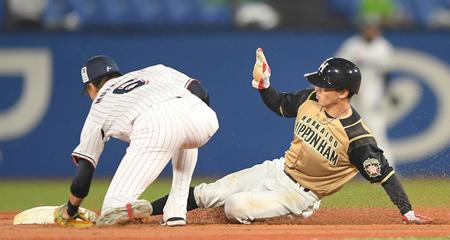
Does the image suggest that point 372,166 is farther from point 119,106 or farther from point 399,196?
point 119,106

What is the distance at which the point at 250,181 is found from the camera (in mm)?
7992

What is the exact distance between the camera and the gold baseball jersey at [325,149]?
23.9ft

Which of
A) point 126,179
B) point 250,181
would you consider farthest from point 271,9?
point 126,179

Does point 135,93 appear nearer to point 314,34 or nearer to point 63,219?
point 63,219

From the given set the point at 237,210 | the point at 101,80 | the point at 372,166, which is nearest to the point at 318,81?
the point at 372,166

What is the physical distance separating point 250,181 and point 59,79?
6097 mm

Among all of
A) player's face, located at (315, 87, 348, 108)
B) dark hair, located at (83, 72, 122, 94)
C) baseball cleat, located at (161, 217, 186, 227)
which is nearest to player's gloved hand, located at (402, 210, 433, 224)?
player's face, located at (315, 87, 348, 108)

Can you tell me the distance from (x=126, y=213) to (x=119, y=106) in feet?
2.55

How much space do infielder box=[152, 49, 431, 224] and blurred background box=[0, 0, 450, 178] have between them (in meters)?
5.44

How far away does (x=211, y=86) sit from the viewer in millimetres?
13703

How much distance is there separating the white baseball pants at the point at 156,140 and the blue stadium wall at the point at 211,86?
19.1 feet

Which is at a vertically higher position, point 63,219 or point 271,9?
point 271,9

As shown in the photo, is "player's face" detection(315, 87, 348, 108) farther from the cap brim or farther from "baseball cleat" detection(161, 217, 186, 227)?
"baseball cleat" detection(161, 217, 186, 227)

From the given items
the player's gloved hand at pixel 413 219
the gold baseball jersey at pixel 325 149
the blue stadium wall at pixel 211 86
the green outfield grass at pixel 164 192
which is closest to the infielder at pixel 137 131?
the gold baseball jersey at pixel 325 149
